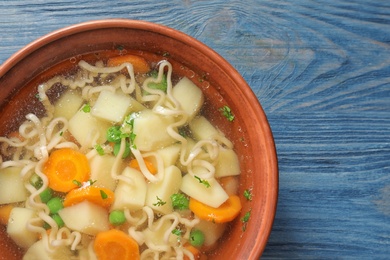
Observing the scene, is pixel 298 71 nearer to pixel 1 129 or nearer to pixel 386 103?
pixel 386 103

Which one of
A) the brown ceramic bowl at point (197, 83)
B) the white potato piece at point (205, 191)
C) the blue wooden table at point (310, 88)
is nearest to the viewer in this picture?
the brown ceramic bowl at point (197, 83)

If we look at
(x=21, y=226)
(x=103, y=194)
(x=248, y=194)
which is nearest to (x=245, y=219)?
(x=248, y=194)

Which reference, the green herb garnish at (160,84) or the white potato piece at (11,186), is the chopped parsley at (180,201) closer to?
the green herb garnish at (160,84)

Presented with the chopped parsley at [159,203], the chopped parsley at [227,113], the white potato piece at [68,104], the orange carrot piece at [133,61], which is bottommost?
the chopped parsley at [159,203]

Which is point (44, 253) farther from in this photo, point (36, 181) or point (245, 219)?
point (245, 219)

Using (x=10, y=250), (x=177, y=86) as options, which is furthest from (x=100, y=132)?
(x=10, y=250)

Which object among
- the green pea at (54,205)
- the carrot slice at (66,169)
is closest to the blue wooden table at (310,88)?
the carrot slice at (66,169)
